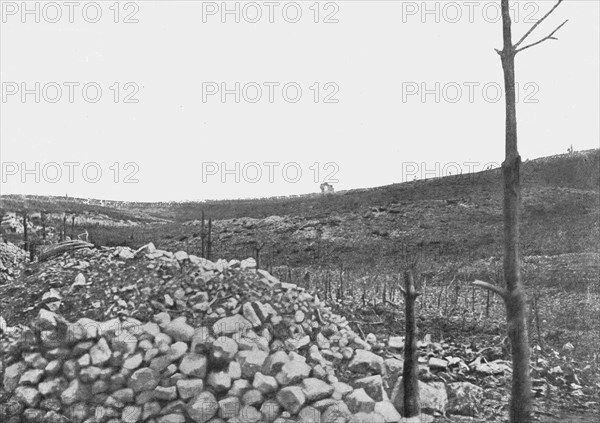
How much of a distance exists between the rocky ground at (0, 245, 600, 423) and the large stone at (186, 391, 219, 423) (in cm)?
1

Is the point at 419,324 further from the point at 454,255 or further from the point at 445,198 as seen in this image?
the point at 445,198

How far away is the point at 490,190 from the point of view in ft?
103

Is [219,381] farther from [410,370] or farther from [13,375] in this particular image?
[13,375]

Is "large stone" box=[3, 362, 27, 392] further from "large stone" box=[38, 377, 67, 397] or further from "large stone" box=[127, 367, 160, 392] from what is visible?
"large stone" box=[127, 367, 160, 392]

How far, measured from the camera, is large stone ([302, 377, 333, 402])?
6.29 metres

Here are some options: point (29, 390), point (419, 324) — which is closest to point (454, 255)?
point (419, 324)

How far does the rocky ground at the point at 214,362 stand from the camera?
252 inches

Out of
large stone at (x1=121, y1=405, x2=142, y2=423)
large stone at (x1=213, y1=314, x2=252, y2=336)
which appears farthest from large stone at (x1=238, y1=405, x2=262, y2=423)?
large stone at (x1=121, y1=405, x2=142, y2=423)

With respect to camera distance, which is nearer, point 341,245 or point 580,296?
point 580,296

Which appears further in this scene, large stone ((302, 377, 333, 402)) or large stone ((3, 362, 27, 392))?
large stone ((3, 362, 27, 392))

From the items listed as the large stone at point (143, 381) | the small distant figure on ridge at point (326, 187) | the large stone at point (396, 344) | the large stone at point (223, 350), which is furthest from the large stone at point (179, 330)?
the small distant figure on ridge at point (326, 187)

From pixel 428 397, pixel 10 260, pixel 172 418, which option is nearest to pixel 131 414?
pixel 172 418

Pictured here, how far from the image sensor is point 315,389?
6.33 metres

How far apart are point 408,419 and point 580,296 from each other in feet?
31.0
